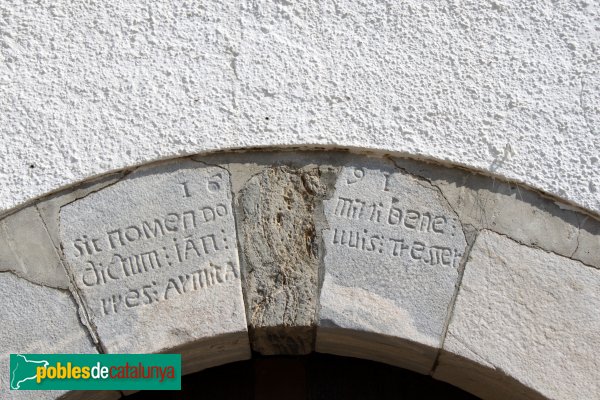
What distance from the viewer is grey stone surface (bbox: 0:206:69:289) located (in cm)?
208

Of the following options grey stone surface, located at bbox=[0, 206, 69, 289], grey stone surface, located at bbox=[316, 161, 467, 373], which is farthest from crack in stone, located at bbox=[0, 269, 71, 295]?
grey stone surface, located at bbox=[316, 161, 467, 373]

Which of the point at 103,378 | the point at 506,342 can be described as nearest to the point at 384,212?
the point at 506,342

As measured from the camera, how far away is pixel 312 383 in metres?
2.40

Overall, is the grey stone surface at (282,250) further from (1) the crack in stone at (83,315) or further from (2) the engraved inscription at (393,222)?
(1) the crack in stone at (83,315)

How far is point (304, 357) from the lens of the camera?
7.95 feet

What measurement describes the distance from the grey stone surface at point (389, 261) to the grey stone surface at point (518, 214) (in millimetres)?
47

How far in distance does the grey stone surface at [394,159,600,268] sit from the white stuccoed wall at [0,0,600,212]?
4 cm

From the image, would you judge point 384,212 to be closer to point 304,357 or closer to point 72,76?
point 304,357

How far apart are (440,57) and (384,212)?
0.47 metres

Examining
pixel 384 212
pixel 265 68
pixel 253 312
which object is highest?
pixel 265 68

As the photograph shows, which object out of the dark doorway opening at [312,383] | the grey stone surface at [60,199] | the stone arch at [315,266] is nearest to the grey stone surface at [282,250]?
the stone arch at [315,266]

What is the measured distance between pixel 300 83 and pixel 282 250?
18.4 inches
